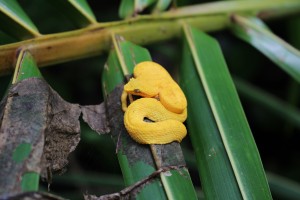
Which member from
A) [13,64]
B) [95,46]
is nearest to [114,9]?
[95,46]

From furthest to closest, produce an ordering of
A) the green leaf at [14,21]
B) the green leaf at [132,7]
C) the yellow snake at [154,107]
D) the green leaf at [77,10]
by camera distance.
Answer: the green leaf at [132,7] → the green leaf at [77,10] → the green leaf at [14,21] → the yellow snake at [154,107]

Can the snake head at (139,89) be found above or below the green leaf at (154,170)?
above

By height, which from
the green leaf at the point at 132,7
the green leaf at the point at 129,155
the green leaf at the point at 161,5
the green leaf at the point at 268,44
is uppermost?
the green leaf at the point at 161,5

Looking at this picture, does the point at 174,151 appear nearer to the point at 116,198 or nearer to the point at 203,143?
the point at 203,143

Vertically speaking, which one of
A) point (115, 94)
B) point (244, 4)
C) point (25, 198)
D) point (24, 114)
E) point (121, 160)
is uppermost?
point (244, 4)

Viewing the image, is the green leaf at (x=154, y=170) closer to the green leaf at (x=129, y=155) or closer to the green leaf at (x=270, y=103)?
the green leaf at (x=129, y=155)

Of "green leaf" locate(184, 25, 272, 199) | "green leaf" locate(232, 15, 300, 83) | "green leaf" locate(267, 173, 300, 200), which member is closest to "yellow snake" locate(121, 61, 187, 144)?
"green leaf" locate(184, 25, 272, 199)

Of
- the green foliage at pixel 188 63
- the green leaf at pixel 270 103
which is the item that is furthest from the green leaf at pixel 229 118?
the green leaf at pixel 270 103
